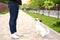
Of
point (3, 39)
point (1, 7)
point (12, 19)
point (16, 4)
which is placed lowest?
point (1, 7)

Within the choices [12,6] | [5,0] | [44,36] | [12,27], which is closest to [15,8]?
[12,6]

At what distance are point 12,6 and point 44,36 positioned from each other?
161 cm

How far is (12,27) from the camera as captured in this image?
832 cm

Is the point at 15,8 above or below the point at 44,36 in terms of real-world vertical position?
above

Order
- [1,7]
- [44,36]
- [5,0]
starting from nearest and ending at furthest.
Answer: [44,36] → [1,7] → [5,0]

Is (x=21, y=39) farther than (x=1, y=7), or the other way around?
(x=1, y=7)

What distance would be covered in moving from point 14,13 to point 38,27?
102 centimetres

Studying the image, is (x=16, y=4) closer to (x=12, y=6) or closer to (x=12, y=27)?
(x=12, y=6)

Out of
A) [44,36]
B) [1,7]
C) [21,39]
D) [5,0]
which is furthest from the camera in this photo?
[5,0]

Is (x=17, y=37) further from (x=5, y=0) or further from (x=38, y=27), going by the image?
(x=5, y=0)

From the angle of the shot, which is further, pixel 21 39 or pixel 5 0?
pixel 5 0

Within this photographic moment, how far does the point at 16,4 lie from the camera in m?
8.23

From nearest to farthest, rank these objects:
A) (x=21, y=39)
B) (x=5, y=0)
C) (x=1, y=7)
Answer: (x=21, y=39) → (x=1, y=7) → (x=5, y=0)

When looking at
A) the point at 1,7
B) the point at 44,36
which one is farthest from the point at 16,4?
the point at 1,7
